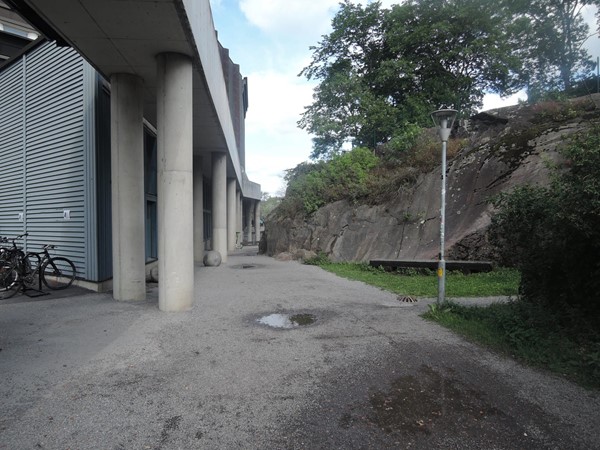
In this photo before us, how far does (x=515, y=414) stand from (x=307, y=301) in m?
5.25

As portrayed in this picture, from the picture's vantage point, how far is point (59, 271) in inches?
389

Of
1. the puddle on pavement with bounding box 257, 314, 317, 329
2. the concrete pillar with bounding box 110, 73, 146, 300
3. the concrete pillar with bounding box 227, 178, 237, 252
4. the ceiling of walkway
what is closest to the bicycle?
the concrete pillar with bounding box 110, 73, 146, 300

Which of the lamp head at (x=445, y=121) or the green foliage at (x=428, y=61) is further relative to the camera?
the green foliage at (x=428, y=61)

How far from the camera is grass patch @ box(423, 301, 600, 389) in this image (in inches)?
167

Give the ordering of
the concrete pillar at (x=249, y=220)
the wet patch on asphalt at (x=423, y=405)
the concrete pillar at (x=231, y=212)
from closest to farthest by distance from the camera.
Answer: the wet patch on asphalt at (x=423, y=405)
the concrete pillar at (x=231, y=212)
the concrete pillar at (x=249, y=220)

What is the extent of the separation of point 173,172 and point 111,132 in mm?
2136

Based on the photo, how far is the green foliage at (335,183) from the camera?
18.8 metres

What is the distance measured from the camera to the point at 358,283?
35.4 feet

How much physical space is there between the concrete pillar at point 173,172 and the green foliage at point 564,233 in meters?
5.37

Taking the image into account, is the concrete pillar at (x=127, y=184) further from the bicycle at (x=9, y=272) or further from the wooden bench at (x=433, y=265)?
the wooden bench at (x=433, y=265)

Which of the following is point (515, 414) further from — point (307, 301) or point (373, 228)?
point (373, 228)

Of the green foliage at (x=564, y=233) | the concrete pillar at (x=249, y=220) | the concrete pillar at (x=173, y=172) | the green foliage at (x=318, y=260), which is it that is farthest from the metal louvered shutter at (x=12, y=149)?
the concrete pillar at (x=249, y=220)

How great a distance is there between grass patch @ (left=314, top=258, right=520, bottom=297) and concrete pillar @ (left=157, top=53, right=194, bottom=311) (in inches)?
193

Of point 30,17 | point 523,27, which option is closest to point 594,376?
point 30,17
